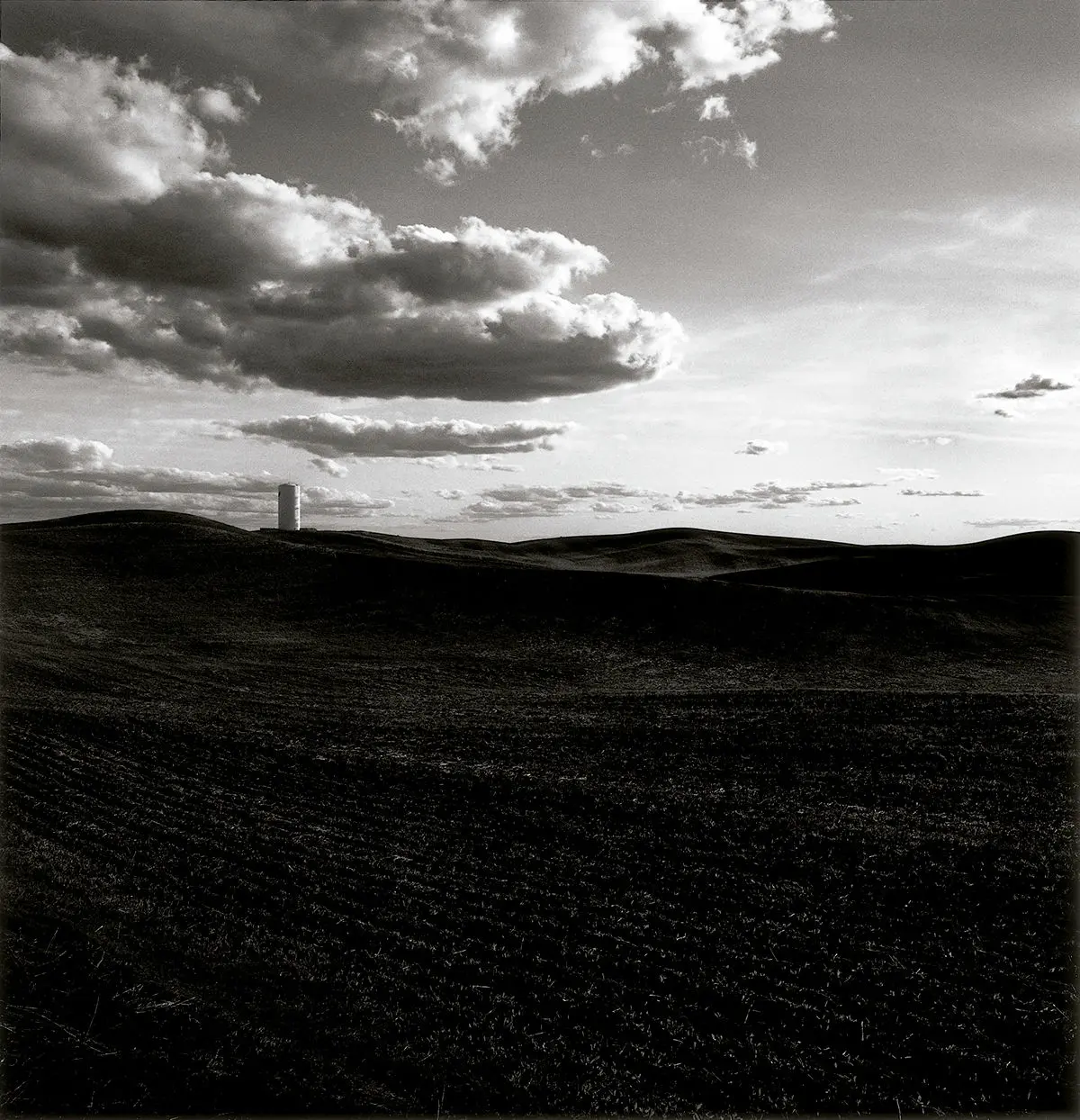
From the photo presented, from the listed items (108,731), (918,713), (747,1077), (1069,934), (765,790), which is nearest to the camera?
(747,1077)

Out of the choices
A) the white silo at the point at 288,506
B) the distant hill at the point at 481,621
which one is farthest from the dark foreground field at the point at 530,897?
the white silo at the point at 288,506

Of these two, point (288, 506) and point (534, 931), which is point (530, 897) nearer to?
point (534, 931)

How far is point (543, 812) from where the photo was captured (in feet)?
46.8

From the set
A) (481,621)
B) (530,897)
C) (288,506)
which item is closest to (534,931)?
(530,897)

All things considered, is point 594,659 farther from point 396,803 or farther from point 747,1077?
point 747,1077

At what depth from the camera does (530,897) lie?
34.7 feet

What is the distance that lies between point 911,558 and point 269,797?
200ft

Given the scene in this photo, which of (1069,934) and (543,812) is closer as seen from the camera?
(1069,934)

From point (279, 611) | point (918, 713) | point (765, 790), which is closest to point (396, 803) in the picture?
point (765, 790)

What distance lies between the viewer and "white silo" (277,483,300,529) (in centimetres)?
8056

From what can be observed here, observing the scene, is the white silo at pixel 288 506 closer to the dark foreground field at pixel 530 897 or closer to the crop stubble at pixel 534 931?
the dark foreground field at pixel 530 897

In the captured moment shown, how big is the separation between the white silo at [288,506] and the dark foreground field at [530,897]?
170 ft

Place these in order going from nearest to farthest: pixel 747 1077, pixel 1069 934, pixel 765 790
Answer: pixel 747 1077
pixel 1069 934
pixel 765 790

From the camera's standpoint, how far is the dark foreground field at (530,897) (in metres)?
7.21
